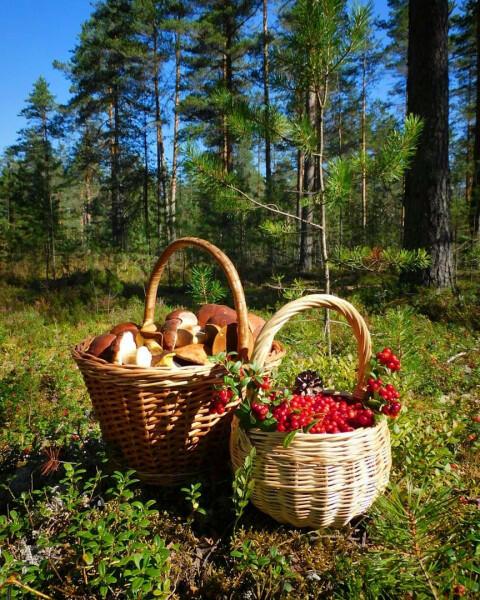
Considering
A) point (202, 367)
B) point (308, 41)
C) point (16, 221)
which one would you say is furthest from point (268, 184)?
point (16, 221)

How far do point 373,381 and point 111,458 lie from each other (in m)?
1.28

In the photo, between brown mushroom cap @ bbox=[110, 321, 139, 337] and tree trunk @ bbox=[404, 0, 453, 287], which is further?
tree trunk @ bbox=[404, 0, 453, 287]

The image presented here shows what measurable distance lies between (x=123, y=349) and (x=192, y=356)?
33cm

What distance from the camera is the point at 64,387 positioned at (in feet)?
13.2

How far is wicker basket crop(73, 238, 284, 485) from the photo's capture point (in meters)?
1.79

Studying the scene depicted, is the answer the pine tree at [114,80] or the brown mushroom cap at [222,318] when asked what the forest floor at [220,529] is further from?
the pine tree at [114,80]

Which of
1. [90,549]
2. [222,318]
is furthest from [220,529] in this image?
[222,318]

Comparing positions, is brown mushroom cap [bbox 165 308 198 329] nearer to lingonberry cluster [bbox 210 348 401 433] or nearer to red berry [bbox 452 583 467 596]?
lingonberry cluster [bbox 210 348 401 433]

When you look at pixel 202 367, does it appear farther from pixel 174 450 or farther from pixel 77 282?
pixel 77 282

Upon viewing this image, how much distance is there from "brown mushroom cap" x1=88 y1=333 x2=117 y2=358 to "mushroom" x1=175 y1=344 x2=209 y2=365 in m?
0.34

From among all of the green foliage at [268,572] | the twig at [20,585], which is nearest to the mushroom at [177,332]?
the green foliage at [268,572]

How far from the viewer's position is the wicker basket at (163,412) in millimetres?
1794

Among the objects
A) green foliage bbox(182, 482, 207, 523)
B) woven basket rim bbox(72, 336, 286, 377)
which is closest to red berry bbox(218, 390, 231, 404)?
woven basket rim bbox(72, 336, 286, 377)

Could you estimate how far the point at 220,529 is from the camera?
1.86 m
